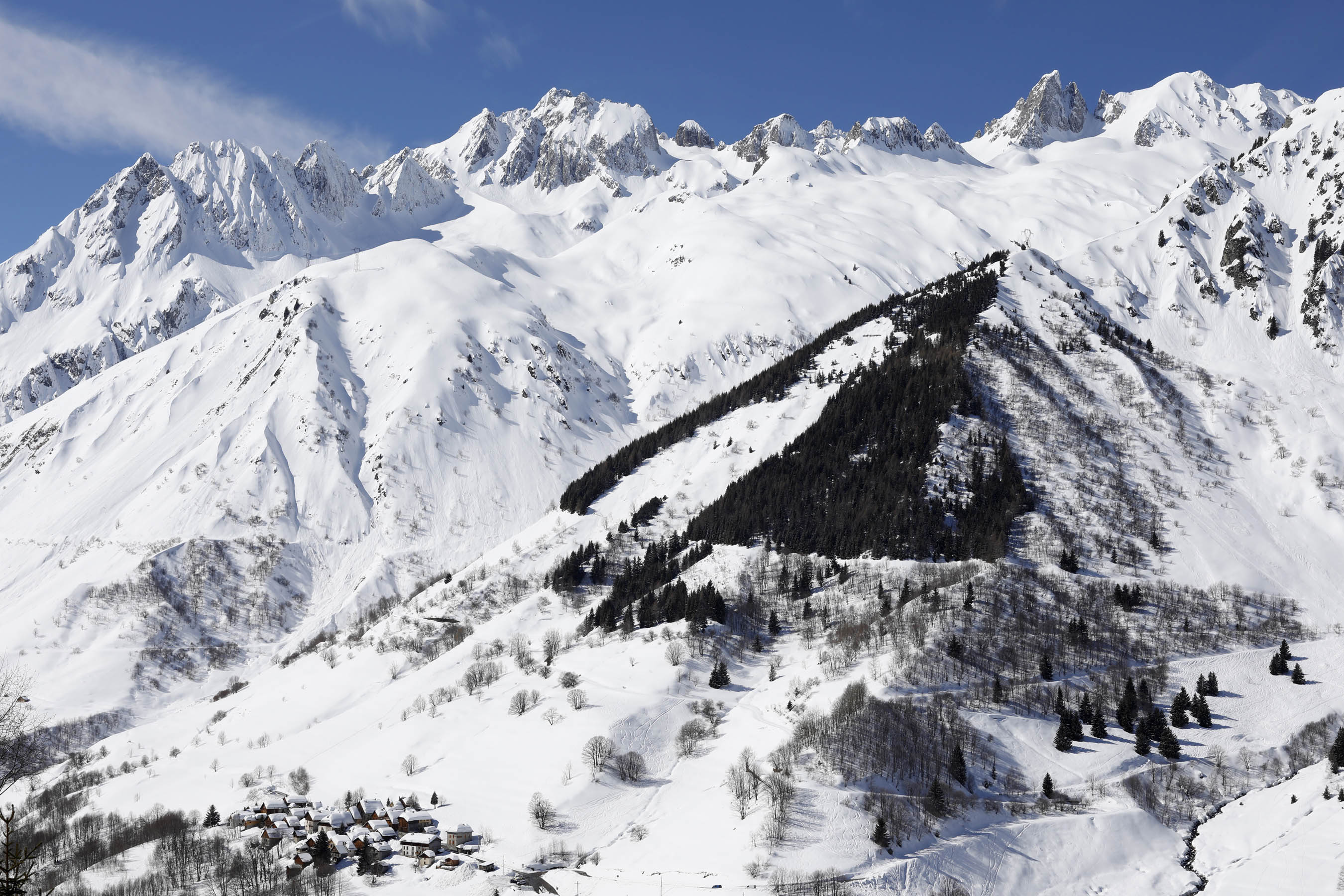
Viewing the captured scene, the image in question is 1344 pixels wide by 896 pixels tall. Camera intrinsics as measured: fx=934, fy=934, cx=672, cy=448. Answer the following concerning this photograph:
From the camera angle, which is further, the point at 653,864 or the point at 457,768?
the point at 457,768

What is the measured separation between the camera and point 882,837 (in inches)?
2913

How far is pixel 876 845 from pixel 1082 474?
97184 mm

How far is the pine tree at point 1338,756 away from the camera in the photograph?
292 feet

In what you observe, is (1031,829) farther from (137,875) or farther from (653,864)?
(137,875)

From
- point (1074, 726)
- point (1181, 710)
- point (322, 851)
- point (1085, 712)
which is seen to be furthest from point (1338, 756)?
point (322, 851)

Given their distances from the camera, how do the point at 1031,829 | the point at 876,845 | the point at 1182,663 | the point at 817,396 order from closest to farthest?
the point at 876,845, the point at 1031,829, the point at 1182,663, the point at 817,396

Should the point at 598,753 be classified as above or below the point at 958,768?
above

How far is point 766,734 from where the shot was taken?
299 feet

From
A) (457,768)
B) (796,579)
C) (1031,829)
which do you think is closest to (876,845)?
(1031,829)

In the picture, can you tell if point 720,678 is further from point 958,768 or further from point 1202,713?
point 1202,713

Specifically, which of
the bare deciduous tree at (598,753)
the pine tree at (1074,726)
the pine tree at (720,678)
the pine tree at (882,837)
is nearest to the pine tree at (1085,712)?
the pine tree at (1074,726)

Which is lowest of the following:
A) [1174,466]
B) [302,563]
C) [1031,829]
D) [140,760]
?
[1031,829]

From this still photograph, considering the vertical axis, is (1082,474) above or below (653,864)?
above

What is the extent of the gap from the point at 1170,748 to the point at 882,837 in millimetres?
37481
